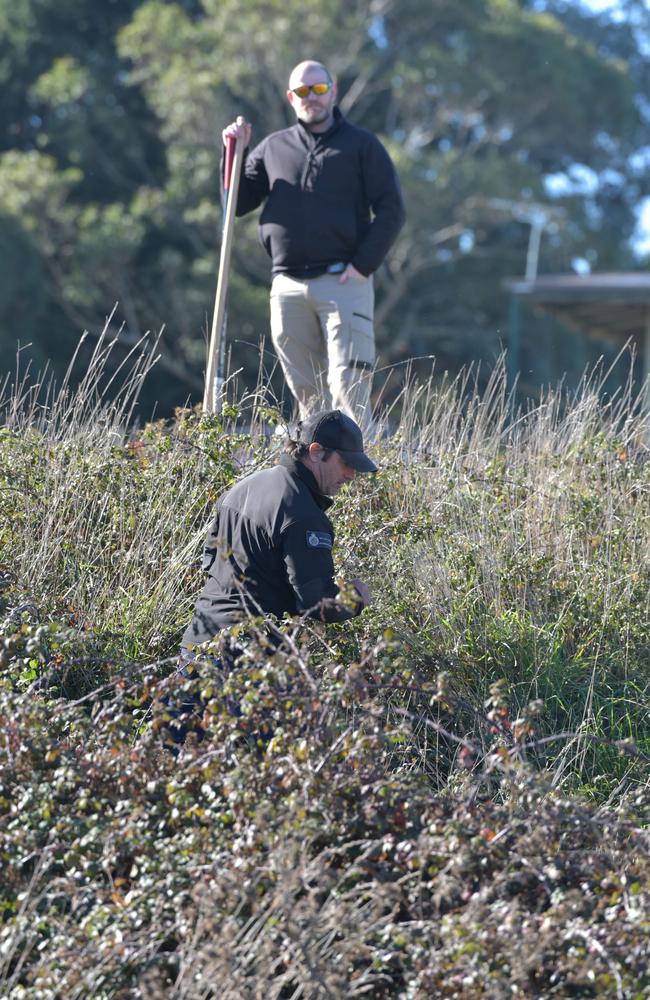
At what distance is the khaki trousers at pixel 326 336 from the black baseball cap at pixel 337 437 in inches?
66.1

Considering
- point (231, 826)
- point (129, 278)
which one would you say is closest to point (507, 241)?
point (129, 278)

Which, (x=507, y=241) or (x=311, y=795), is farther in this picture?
(x=507, y=241)

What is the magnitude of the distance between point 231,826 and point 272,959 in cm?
60

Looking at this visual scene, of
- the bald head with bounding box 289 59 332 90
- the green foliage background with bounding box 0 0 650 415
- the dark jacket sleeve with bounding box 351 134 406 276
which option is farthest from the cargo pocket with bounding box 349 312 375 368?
the green foliage background with bounding box 0 0 650 415

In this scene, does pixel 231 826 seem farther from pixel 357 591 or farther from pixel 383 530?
pixel 383 530

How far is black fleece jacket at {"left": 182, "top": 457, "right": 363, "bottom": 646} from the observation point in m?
4.41

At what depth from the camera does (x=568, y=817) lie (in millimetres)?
3688

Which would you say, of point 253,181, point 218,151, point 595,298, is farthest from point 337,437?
point 218,151

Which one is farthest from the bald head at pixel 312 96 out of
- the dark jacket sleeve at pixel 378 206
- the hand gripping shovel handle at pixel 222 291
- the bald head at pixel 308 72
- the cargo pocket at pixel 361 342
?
the cargo pocket at pixel 361 342

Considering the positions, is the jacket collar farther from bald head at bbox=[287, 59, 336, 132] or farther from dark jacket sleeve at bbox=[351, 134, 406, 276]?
bald head at bbox=[287, 59, 336, 132]

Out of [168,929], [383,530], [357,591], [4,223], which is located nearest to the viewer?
[168,929]

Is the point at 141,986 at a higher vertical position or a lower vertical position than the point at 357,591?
lower

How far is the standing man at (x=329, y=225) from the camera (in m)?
6.47

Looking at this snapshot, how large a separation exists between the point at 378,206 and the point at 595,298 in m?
10.8
